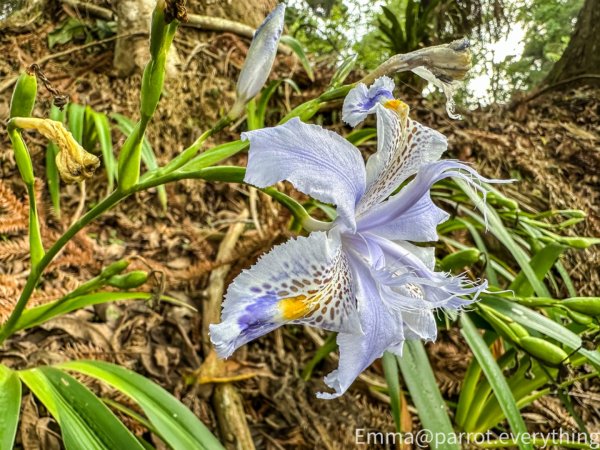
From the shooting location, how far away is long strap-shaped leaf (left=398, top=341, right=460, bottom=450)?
927 millimetres

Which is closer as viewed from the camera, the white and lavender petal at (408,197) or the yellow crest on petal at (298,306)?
the yellow crest on petal at (298,306)

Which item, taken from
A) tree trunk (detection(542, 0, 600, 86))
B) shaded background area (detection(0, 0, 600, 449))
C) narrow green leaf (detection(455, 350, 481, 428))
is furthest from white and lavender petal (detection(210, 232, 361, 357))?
tree trunk (detection(542, 0, 600, 86))

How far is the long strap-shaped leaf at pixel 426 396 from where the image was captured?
3.04ft

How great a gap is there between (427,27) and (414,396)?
3.47 meters

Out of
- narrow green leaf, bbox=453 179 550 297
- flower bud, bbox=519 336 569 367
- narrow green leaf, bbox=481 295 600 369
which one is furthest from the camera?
narrow green leaf, bbox=453 179 550 297

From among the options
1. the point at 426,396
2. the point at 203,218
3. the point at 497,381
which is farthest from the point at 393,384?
the point at 203,218

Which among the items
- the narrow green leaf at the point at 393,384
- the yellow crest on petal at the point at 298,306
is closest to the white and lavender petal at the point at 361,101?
the yellow crest on petal at the point at 298,306

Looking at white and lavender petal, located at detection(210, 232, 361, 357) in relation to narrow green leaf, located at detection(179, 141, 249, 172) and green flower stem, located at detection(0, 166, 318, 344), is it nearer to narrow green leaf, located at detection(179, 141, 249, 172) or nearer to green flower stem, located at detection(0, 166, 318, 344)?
green flower stem, located at detection(0, 166, 318, 344)

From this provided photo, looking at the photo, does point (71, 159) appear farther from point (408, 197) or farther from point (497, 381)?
point (497, 381)

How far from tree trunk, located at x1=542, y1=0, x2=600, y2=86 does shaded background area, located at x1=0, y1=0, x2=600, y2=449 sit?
4cm

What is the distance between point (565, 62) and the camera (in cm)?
344

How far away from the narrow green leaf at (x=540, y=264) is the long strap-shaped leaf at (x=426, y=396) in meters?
0.42

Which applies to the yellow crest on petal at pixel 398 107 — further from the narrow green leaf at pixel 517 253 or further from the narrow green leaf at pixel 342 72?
the narrow green leaf at pixel 517 253

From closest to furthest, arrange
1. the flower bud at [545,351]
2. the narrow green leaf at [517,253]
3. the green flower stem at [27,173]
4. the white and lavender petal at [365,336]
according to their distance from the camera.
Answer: the white and lavender petal at [365,336] < the green flower stem at [27,173] < the flower bud at [545,351] < the narrow green leaf at [517,253]
